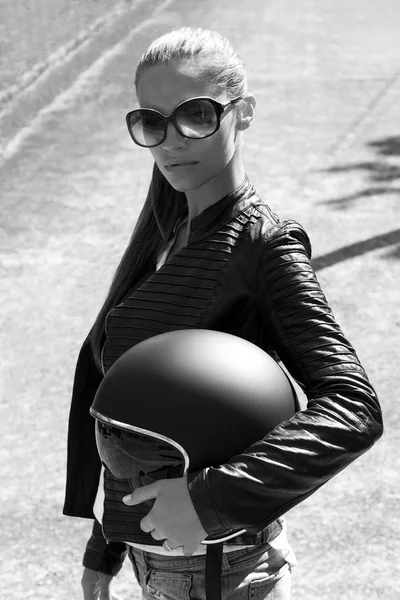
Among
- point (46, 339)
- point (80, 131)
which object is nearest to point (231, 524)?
point (46, 339)

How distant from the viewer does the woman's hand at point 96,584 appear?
2752 millimetres

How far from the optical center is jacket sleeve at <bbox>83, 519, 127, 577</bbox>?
2.71m

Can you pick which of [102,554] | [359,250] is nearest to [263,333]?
[102,554]

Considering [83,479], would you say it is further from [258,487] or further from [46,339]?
[46,339]

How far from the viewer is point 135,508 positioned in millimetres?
2195

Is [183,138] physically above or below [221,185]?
above

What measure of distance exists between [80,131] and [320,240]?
3.18 m

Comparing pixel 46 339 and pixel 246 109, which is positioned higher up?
pixel 246 109

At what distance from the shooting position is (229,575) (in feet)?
7.18

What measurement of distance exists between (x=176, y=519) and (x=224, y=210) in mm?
775

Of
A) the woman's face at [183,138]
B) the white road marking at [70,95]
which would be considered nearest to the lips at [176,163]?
the woman's face at [183,138]

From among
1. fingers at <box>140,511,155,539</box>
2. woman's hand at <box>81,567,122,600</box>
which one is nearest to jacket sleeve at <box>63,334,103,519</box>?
woman's hand at <box>81,567,122,600</box>

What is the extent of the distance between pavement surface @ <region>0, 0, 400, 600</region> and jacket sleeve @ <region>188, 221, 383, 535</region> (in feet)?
7.77

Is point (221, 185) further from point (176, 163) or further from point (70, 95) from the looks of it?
point (70, 95)
